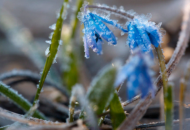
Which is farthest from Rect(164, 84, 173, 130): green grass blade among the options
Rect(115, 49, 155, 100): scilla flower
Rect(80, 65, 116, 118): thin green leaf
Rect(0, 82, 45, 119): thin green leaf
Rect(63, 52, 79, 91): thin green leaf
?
Rect(63, 52, 79, 91): thin green leaf

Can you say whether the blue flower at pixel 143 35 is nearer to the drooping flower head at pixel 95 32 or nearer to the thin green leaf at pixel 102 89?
the drooping flower head at pixel 95 32

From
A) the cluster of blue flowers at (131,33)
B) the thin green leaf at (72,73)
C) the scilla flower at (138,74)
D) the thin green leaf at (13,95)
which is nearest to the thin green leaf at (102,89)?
the scilla flower at (138,74)

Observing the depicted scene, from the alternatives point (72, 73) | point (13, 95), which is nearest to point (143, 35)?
point (13, 95)

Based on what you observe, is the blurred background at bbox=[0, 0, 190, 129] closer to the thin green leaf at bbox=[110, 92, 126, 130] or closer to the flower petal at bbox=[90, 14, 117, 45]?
the thin green leaf at bbox=[110, 92, 126, 130]

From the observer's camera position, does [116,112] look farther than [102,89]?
Yes

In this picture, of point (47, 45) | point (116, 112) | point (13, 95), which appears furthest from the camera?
point (47, 45)

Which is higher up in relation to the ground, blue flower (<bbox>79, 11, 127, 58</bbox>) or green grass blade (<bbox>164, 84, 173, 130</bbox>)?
blue flower (<bbox>79, 11, 127, 58</bbox>)

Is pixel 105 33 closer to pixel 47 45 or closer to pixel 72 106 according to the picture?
pixel 72 106
